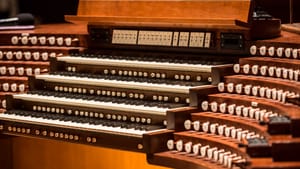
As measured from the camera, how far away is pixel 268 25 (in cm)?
393

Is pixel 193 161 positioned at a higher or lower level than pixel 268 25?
lower

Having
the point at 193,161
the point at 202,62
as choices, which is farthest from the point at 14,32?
the point at 193,161

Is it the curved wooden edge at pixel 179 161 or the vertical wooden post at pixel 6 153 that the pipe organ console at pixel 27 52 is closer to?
the vertical wooden post at pixel 6 153

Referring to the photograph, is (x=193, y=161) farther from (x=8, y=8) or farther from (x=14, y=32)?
(x=8, y=8)

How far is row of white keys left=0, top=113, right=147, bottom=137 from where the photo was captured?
3.51m

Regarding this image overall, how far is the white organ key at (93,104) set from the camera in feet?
11.7

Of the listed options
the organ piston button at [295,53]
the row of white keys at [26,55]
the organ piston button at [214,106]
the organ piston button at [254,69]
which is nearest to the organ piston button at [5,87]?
the row of white keys at [26,55]

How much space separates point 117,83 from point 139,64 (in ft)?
0.59

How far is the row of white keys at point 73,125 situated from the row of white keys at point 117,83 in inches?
10.6

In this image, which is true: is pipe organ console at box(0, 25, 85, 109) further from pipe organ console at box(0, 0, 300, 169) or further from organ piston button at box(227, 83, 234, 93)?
organ piston button at box(227, 83, 234, 93)

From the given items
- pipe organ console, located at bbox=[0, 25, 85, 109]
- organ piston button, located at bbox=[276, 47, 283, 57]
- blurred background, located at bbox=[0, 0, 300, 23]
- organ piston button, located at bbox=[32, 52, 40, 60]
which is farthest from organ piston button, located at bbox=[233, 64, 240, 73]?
blurred background, located at bbox=[0, 0, 300, 23]

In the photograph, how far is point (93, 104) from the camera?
12.5 feet

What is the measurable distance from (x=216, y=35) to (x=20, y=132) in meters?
1.23

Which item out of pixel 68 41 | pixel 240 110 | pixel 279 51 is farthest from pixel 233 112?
pixel 68 41
